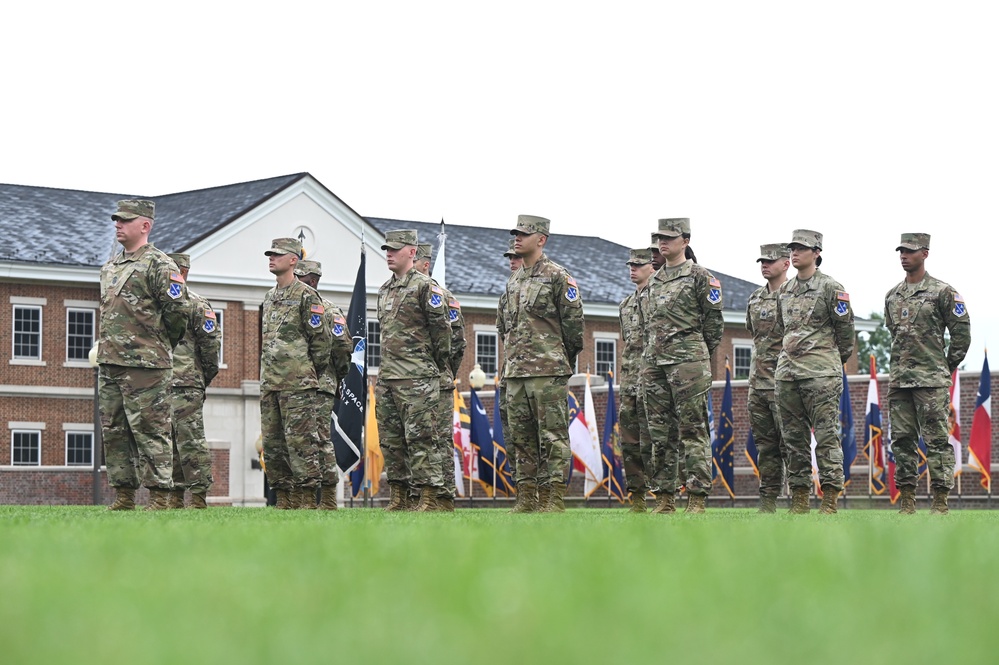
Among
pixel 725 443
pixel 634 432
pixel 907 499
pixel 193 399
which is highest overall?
pixel 193 399

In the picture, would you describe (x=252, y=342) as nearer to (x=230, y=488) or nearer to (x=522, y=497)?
(x=230, y=488)

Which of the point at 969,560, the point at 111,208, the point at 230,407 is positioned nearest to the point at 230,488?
the point at 230,407

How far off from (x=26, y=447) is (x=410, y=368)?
30889mm

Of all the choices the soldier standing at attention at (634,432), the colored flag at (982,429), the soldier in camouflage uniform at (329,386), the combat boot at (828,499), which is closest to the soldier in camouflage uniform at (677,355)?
the soldier standing at attention at (634,432)

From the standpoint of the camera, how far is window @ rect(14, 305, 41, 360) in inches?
1686

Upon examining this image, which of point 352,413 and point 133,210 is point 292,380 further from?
point 352,413

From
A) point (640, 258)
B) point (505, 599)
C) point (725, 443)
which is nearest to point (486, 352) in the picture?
point (725, 443)

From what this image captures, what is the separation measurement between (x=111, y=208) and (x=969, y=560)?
150 ft

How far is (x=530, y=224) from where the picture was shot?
14008mm

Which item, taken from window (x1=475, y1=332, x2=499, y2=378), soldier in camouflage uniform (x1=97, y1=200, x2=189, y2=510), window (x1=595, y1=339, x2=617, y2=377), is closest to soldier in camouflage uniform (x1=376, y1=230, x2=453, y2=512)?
soldier in camouflage uniform (x1=97, y1=200, x2=189, y2=510)

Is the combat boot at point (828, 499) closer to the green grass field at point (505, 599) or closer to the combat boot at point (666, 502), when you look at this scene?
the combat boot at point (666, 502)

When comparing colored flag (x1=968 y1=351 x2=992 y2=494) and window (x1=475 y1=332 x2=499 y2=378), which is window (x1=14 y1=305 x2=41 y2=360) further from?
→ colored flag (x1=968 y1=351 x2=992 y2=494)

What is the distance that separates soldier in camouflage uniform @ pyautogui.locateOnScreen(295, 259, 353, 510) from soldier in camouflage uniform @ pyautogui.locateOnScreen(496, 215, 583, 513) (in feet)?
8.50

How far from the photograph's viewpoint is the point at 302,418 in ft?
51.0
